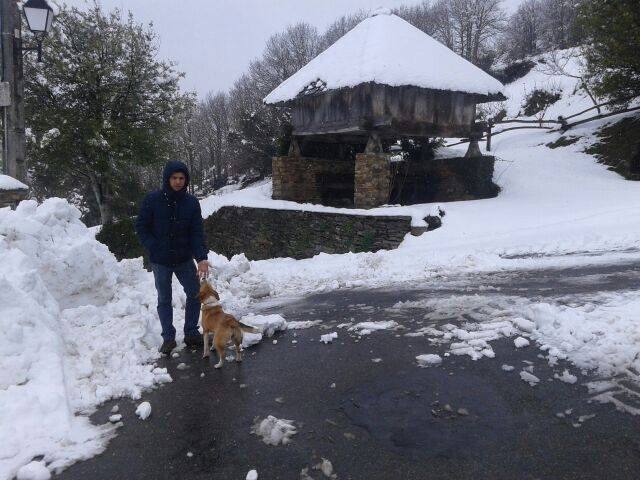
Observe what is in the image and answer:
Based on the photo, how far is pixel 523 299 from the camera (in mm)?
5910

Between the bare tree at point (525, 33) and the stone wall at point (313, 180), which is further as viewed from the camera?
the bare tree at point (525, 33)

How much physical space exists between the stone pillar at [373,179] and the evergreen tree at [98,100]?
9.40m

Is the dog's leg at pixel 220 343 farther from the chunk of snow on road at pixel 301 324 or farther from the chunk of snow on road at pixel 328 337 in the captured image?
the chunk of snow on road at pixel 301 324

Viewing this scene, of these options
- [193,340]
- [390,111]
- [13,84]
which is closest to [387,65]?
[390,111]

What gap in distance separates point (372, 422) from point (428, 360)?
Result: 47.1 inches

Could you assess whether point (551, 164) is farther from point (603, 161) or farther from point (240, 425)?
point (240, 425)

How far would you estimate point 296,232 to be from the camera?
575 inches

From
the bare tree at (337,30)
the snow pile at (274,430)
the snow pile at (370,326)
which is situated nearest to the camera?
the snow pile at (274,430)

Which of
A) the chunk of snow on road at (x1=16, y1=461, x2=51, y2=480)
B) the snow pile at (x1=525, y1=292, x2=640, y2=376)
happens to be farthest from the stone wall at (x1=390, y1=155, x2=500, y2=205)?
the chunk of snow on road at (x1=16, y1=461, x2=51, y2=480)

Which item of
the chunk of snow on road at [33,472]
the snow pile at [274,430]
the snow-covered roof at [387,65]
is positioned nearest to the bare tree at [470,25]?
the snow-covered roof at [387,65]

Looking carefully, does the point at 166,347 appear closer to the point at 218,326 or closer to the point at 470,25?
the point at 218,326

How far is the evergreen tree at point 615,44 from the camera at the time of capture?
14.1m

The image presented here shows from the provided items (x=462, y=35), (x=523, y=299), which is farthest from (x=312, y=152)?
(x=462, y=35)

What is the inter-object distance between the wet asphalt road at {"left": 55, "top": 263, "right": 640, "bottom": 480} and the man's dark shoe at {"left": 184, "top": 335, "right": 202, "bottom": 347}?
8.5 inches
